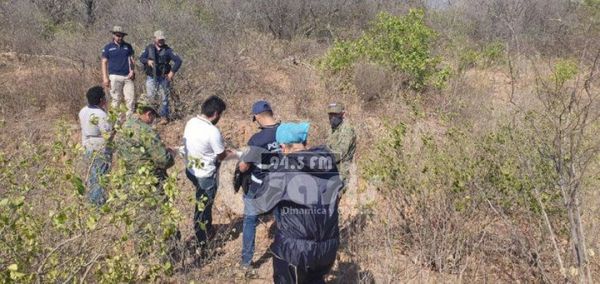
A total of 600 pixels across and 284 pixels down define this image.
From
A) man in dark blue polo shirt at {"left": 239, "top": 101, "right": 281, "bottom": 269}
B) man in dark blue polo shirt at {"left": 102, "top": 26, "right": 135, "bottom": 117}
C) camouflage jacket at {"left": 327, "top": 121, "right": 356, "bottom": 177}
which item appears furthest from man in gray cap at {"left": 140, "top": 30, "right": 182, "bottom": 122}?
man in dark blue polo shirt at {"left": 239, "top": 101, "right": 281, "bottom": 269}

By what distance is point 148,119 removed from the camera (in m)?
3.69

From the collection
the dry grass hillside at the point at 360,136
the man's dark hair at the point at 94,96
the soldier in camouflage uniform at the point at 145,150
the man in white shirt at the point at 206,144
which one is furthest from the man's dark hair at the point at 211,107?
the man's dark hair at the point at 94,96

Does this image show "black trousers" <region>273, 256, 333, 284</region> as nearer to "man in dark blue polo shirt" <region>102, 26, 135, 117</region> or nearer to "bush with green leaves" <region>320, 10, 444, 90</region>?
"man in dark blue polo shirt" <region>102, 26, 135, 117</region>

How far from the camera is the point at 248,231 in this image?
380cm

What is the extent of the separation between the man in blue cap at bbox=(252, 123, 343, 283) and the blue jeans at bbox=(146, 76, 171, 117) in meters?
4.26

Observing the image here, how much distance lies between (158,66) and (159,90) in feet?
1.17

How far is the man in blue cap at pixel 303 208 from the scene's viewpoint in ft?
8.80

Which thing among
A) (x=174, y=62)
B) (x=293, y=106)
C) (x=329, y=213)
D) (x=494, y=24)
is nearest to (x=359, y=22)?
(x=494, y=24)

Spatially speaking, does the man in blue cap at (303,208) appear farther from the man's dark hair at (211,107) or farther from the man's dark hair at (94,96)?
the man's dark hair at (94,96)

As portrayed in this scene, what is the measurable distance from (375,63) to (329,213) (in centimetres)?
631

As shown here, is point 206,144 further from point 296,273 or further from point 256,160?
point 296,273

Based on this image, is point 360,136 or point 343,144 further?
point 360,136

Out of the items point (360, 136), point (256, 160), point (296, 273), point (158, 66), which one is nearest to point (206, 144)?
point (256, 160)

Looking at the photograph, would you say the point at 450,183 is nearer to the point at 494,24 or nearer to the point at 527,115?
the point at 527,115
